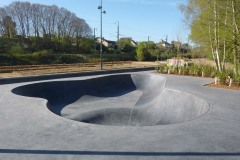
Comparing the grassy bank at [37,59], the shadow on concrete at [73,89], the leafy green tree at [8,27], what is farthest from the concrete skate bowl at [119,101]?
the leafy green tree at [8,27]

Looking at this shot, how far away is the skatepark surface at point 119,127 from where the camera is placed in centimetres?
569

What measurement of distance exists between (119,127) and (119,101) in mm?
7887

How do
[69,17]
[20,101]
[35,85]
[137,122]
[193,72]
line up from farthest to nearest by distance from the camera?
[69,17], [193,72], [35,85], [137,122], [20,101]

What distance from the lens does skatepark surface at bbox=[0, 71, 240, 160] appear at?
5.69 metres

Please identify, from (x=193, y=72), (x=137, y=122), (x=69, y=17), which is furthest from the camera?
(x=69, y=17)

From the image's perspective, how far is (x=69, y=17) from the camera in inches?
2662

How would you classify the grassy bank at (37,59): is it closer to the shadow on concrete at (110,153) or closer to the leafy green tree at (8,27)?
the leafy green tree at (8,27)

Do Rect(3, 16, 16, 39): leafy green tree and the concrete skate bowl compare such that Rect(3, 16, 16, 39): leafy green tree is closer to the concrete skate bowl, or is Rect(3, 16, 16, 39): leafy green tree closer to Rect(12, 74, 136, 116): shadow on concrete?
Rect(12, 74, 136, 116): shadow on concrete

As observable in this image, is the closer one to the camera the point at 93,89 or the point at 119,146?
the point at 119,146

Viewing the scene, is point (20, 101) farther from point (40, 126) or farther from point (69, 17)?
point (69, 17)

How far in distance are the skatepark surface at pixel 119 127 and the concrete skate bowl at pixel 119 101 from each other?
48mm

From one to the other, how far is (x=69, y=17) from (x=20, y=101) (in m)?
60.0

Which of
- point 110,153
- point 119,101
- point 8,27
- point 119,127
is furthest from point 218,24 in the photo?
point 8,27

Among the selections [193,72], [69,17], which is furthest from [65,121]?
[69,17]
